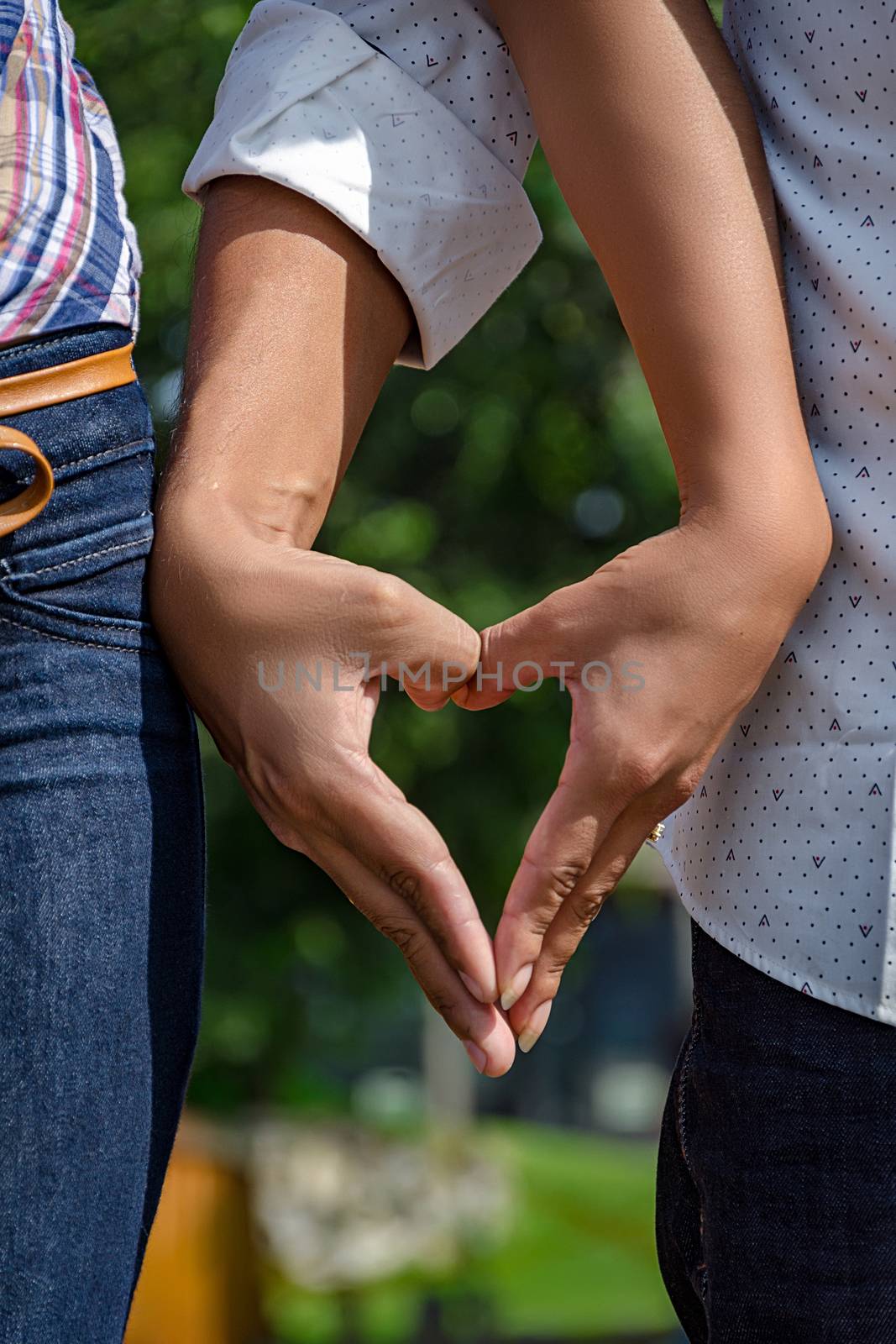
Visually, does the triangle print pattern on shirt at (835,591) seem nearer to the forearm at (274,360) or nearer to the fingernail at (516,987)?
the fingernail at (516,987)

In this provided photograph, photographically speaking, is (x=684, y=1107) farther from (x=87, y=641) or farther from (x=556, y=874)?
(x=87, y=641)

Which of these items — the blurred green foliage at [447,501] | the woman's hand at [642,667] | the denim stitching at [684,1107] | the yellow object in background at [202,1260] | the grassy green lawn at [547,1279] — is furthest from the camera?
the grassy green lawn at [547,1279]

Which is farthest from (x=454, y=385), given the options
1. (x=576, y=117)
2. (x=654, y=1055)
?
(x=654, y=1055)

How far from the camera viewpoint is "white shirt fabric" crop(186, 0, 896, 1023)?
0.91 meters

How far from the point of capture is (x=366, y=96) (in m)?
1.05

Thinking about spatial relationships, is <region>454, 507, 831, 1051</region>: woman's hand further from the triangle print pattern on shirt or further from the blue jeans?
the blue jeans

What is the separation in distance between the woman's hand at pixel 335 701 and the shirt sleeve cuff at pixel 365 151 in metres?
0.26

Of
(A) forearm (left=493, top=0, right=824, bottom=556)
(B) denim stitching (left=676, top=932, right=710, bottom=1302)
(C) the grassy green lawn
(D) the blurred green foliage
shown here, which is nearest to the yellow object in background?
(C) the grassy green lawn

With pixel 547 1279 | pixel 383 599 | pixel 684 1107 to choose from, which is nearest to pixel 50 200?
pixel 383 599

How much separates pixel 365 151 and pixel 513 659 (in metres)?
0.41

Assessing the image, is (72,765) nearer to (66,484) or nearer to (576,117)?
(66,484)

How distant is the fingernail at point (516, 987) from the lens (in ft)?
3.04

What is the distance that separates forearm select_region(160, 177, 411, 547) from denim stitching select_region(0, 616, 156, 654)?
0.09 metres

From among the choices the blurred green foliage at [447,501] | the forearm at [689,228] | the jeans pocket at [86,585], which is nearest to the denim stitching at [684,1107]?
the forearm at [689,228]
